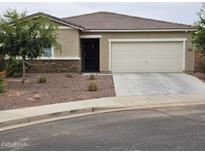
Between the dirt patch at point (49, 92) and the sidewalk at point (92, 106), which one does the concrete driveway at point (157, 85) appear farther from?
the sidewalk at point (92, 106)

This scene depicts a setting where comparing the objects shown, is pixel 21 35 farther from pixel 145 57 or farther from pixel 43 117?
pixel 145 57

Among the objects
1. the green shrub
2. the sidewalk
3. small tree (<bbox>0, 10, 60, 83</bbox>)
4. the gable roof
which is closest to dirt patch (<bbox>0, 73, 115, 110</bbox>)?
the sidewalk

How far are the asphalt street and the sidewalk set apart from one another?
858 millimetres

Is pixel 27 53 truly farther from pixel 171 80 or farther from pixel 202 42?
pixel 202 42

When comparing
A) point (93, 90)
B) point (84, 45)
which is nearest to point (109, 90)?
point (93, 90)

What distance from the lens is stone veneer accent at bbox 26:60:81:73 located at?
1070 inches

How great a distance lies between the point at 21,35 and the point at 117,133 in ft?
36.1

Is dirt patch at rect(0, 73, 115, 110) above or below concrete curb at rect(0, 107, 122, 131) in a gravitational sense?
above

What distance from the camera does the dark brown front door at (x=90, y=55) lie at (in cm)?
2978

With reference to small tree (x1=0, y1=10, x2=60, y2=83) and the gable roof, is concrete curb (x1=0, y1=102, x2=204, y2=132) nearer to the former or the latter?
small tree (x1=0, y1=10, x2=60, y2=83)

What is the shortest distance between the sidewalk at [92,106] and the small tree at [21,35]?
5.54m

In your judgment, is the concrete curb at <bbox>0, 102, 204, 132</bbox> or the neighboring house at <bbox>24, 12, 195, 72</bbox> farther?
the neighboring house at <bbox>24, 12, 195, 72</bbox>

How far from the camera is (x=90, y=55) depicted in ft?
99.3

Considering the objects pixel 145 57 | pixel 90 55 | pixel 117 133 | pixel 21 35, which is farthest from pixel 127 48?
pixel 117 133
